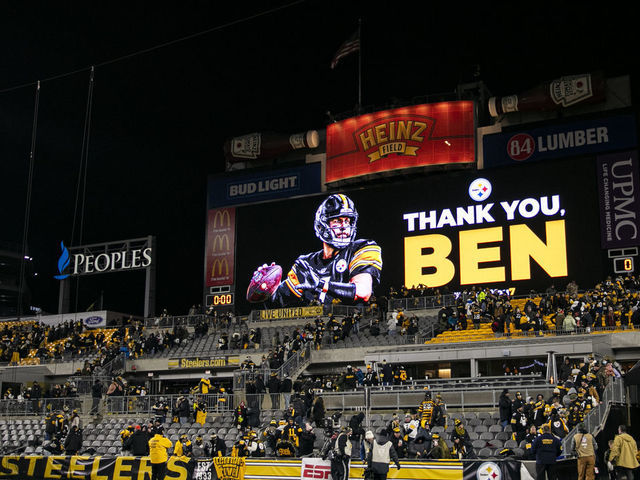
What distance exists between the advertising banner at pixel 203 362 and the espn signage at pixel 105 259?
37.3ft

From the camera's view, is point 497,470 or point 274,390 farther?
point 274,390

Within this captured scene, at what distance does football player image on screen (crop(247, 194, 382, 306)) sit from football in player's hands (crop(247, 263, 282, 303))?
0.21 feet

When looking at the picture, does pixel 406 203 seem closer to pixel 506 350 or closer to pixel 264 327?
pixel 264 327

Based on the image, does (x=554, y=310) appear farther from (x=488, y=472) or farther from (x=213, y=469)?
(x=213, y=469)

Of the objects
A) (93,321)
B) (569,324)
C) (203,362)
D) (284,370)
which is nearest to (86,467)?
(284,370)

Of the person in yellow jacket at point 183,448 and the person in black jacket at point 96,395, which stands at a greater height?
the person in black jacket at point 96,395

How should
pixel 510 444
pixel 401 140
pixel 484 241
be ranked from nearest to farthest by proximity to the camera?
pixel 510 444 → pixel 484 241 → pixel 401 140

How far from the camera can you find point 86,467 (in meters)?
25.3

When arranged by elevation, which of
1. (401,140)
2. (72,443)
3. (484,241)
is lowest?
(72,443)

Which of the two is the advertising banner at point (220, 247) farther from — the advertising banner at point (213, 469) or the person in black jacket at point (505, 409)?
the person in black jacket at point (505, 409)

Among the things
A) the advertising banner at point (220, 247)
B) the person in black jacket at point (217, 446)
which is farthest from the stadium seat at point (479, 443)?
the advertising banner at point (220, 247)

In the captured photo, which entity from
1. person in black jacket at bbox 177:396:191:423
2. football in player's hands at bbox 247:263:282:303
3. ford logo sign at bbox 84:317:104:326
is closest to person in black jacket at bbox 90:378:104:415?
person in black jacket at bbox 177:396:191:423

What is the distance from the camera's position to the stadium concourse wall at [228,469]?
1923cm

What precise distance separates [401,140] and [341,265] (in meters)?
7.57
